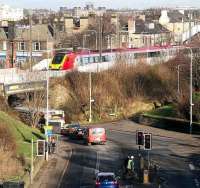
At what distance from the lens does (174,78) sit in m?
73.6

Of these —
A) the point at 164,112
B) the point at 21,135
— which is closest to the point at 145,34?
the point at 164,112

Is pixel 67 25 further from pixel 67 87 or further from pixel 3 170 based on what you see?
pixel 3 170

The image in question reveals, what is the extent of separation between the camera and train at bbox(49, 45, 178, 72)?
76125 millimetres

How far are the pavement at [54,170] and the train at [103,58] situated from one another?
29.4 metres

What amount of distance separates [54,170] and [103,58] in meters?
44.5

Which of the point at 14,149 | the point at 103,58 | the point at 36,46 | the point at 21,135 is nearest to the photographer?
the point at 14,149

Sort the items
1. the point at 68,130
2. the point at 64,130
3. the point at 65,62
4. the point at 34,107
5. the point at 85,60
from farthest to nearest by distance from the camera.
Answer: the point at 85,60
the point at 65,62
the point at 34,107
the point at 64,130
the point at 68,130

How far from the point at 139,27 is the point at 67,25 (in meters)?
18.3

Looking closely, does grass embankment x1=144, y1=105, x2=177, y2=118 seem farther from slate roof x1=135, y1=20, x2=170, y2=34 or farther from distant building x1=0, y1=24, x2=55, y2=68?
slate roof x1=135, y1=20, x2=170, y2=34

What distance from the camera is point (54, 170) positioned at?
38094 millimetres

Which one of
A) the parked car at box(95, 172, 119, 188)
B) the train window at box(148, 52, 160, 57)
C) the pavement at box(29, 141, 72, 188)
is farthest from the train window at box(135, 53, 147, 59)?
the parked car at box(95, 172, 119, 188)

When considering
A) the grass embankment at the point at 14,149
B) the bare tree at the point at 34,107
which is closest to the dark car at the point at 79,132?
the grass embankment at the point at 14,149

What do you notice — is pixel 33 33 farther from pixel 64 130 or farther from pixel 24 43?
pixel 64 130

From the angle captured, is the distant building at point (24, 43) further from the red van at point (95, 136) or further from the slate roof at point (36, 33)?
the red van at point (95, 136)
